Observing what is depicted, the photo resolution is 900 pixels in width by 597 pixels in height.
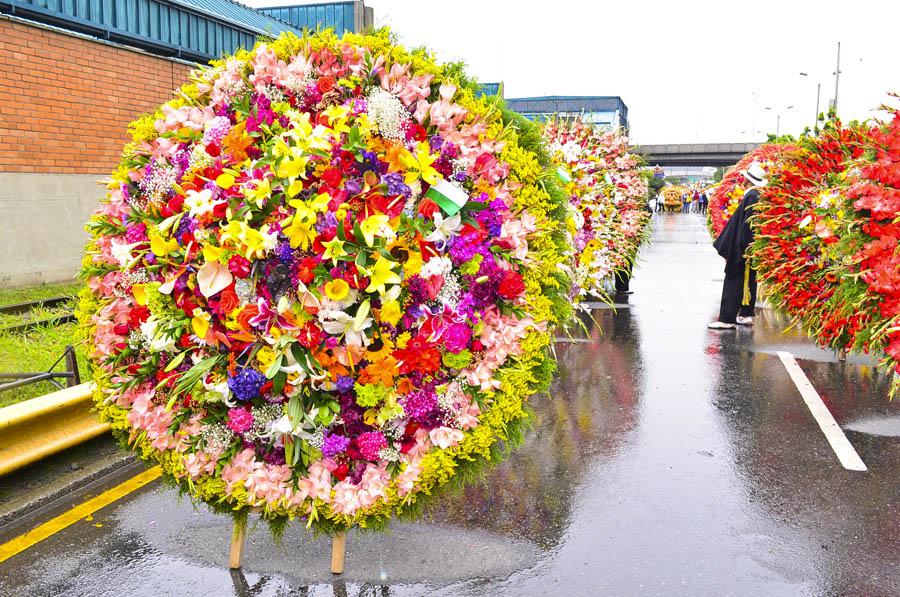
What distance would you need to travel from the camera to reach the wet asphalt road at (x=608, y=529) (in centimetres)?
399

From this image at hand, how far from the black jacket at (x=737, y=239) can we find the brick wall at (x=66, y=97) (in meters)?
10.4

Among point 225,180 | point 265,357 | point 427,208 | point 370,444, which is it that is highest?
point 225,180

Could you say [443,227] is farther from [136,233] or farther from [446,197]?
[136,233]

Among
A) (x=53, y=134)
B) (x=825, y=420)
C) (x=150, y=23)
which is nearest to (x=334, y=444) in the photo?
(x=825, y=420)

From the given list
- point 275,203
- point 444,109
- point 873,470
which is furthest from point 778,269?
point 275,203

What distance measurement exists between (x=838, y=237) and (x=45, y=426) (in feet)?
22.1

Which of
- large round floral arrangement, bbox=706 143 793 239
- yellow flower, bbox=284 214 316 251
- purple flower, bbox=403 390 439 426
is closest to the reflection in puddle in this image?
purple flower, bbox=403 390 439 426

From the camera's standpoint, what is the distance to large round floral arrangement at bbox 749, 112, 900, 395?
18.8ft

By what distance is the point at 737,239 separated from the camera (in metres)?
11.1

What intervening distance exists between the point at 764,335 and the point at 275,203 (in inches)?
349

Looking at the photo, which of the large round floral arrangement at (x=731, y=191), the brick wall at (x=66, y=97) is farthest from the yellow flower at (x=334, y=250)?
the large round floral arrangement at (x=731, y=191)

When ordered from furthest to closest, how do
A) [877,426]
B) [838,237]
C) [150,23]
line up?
[150,23] < [838,237] < [877,426]

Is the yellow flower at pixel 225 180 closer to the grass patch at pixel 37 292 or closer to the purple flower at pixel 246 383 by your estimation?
the purple flower at pixel 246 383

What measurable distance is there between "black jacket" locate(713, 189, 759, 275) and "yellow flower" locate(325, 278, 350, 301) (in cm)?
867
